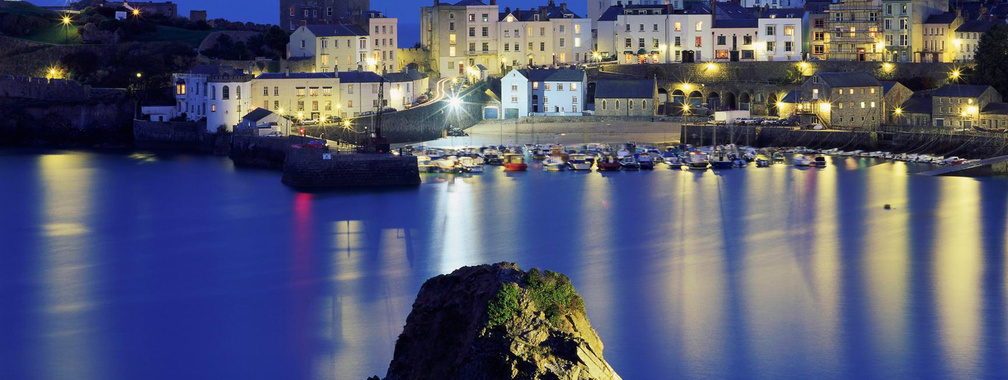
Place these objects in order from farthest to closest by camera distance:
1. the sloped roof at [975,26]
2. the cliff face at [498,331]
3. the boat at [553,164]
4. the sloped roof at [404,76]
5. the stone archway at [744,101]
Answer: the stone archway at [744,101]
the sloped roof at [975,26]
the sloped roof at [404,76]
the boat at [553,164]
the cliff face at [498,331]

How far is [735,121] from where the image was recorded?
34.6 metres

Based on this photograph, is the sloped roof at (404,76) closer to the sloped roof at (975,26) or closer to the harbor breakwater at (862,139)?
the harbor breakwater at (862,139)

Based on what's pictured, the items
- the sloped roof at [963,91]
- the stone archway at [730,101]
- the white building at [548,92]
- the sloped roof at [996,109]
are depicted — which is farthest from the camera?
the stone archway at [730,101]

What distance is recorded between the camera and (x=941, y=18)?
39031mm

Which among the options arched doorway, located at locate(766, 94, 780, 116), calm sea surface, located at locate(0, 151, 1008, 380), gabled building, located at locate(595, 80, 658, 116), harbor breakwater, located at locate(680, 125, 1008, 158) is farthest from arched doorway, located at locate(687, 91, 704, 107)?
calm sea surface, located at locate(0, 151, 1008, 380)

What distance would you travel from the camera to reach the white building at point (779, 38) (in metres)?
39.4

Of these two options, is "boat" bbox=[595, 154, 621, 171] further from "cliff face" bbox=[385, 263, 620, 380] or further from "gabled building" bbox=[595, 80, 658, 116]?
"cliff face" bbox=[385, 263, 620, 380]

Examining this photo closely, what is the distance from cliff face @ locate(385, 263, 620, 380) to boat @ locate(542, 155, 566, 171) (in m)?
20.5

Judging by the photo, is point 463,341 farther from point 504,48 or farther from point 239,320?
point 504,48

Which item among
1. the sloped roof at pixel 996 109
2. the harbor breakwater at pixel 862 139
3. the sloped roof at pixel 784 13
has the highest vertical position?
the sloped roof at pixel 784 13

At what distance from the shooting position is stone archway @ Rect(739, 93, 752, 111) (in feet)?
125

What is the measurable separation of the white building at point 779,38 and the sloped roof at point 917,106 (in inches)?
213

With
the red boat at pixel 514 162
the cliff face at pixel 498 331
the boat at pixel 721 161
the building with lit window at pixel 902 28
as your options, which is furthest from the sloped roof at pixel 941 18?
the cliff face at pixel 498 331

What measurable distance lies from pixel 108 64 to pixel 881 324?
27554 millimetres
